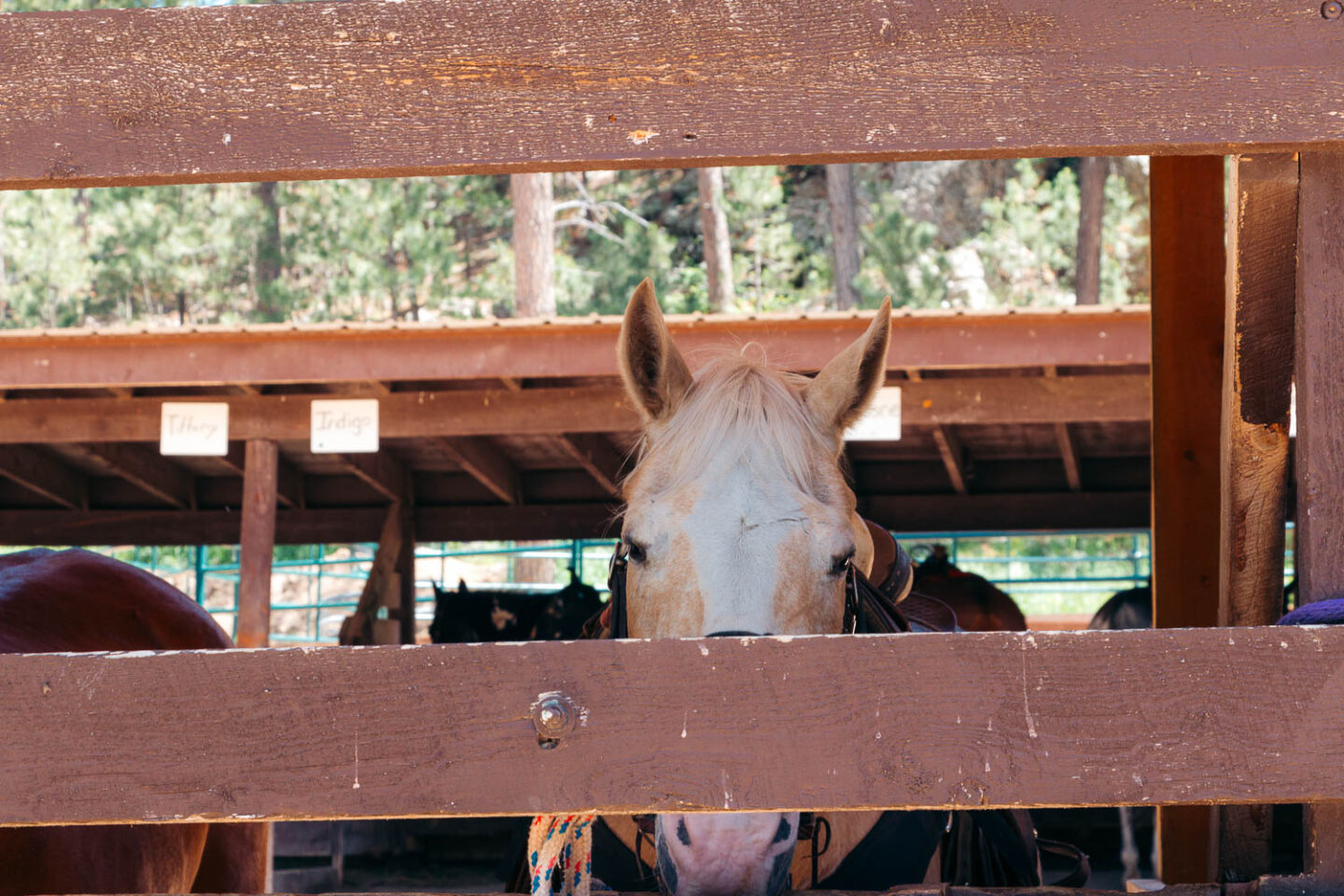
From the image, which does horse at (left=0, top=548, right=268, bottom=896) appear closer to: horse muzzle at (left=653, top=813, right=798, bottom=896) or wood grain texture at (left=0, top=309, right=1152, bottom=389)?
horse muzzle at (left=653, top=813, right=798, bottom=896)

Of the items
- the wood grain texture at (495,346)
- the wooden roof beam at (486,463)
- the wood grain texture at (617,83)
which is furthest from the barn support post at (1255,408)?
the wooden roof beam at (486,463)

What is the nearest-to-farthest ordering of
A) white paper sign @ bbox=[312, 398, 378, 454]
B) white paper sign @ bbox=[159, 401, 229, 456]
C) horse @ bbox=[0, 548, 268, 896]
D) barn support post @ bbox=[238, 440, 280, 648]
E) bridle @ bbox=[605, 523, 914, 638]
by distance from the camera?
bridle @ bbox=[605, 523, 914, 638], horse @ bbox=[0, 548, 268, 896], white paper sign @ bbox=[312, 398, 378, 454], white paper sign @ bbox=[159, 401, 229, 456], barn support post @ bbox=[238, 440, 280, 648]

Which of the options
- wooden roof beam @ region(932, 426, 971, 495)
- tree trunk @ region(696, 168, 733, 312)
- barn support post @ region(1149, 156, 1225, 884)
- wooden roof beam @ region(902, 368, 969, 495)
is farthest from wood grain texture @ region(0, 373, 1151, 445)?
tree trunk @ region(696, 168, 733, 312)

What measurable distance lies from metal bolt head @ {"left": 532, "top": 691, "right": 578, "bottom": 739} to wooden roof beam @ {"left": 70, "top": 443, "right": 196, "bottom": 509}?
6921mm

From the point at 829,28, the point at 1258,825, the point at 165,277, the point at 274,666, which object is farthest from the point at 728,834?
the point at 165,277

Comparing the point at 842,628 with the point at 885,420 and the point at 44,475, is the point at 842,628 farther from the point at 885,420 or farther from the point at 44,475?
the point at 44,475

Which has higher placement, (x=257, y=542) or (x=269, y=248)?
(x=269, y=248)

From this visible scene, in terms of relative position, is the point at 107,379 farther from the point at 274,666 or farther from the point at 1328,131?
the point at 1328,131

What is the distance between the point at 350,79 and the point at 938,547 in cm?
622

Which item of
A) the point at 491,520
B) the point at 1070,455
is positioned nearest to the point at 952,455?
the point at 1070,455

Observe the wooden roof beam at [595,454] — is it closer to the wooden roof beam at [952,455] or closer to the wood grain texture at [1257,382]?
the wooden roof beam at [952,455]

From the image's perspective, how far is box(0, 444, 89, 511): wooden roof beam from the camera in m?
7.50

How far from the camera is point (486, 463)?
7730 mm

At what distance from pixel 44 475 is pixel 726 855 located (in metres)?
7.31
